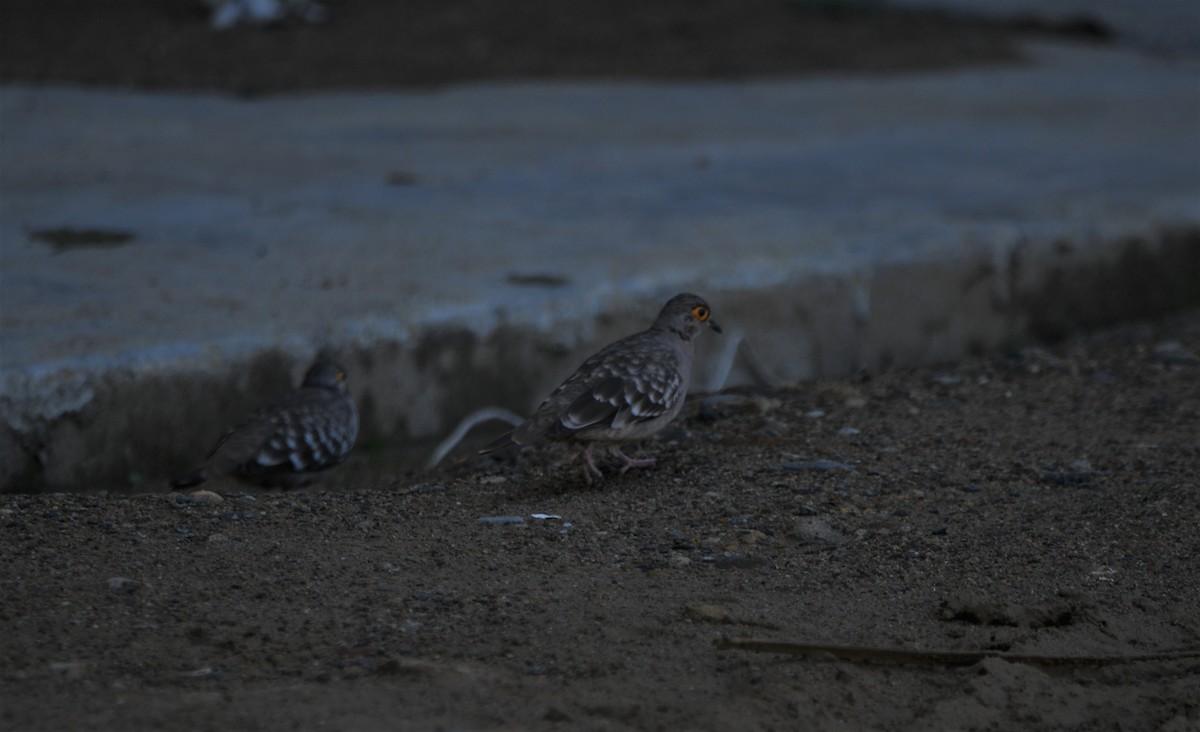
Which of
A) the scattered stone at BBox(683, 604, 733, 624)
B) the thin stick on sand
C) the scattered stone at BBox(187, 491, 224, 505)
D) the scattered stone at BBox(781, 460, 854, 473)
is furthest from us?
the scattered stone at BBox(781, 460, 854, 473)

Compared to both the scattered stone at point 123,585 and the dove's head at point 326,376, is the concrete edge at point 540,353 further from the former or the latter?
the scattered stone at point 123,585

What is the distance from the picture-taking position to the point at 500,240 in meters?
6.32

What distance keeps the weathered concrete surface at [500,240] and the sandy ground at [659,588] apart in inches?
24.8

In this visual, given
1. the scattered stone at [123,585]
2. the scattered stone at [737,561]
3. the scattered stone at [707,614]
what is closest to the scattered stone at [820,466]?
the scattered stone at [737,561]

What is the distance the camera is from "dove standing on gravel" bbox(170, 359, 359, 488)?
4.58 metres

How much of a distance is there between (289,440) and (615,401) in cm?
110

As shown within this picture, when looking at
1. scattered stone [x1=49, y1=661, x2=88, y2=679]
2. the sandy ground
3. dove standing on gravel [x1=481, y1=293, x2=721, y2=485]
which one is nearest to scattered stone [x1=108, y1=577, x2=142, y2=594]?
the sandy ground

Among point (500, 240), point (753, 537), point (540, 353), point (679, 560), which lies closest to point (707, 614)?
point (679, 560)

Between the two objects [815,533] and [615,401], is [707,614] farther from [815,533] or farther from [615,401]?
[615,401]

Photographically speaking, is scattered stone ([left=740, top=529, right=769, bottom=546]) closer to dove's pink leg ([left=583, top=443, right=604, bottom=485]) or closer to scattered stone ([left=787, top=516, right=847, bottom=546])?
scattered stone ([left=787, top=516, right=847, bottom=546])

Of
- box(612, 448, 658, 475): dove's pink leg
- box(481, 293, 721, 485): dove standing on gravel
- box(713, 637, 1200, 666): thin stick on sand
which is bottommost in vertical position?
box(713, 637, 1200, 666): thin stick on sand

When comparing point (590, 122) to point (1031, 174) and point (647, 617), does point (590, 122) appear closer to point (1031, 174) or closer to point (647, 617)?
point (1031, 174)

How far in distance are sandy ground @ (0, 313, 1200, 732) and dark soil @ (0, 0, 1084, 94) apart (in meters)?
5.91

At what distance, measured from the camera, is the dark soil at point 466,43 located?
9.93 m
